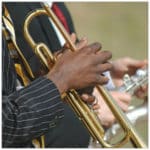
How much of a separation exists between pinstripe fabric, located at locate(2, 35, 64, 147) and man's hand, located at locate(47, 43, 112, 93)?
0.03 meters

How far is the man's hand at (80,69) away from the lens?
1.86 metres

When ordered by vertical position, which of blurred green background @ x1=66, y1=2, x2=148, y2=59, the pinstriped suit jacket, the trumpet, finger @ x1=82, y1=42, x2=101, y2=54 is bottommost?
blurred green background @ x1=66, y1=2, x2=148, y2=59

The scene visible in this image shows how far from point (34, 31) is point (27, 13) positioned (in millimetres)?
82

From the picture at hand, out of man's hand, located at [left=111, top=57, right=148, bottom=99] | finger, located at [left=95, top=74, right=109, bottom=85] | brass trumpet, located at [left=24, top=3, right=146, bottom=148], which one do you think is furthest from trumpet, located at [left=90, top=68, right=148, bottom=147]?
finger, located at [left=95, top=74, right=109, bottom=85]

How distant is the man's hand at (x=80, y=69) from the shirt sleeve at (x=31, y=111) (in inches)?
1.1

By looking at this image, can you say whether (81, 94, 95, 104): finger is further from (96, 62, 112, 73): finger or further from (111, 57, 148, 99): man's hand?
(111, 57, 148, 99): man's hand

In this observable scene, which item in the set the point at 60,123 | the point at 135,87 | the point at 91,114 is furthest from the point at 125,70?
the point at 91,114

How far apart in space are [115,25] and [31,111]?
474 cm

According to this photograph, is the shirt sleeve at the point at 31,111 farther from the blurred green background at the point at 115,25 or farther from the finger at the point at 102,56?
the blurred green background at the point at 115,25

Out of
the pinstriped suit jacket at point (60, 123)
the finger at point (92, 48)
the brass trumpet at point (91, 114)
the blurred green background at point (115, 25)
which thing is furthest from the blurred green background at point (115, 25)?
the finger at point (92, 48)

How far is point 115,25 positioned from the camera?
650cm

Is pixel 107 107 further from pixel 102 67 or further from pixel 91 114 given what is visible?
pixel 102 67

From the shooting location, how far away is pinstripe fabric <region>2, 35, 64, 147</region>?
5.85ft

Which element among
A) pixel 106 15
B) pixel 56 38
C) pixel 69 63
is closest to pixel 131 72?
pixel 56 38
